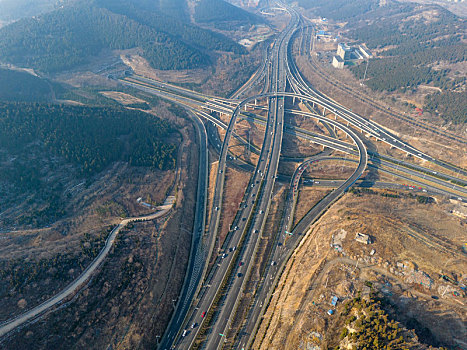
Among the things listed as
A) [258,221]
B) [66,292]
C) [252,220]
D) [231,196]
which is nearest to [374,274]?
[258,221]

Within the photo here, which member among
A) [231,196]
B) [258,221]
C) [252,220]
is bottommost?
[252,220]

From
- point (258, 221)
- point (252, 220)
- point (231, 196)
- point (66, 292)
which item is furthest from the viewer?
point (231, 196)

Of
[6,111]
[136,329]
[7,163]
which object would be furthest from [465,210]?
[6,111]

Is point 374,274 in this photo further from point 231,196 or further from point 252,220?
point 231,196

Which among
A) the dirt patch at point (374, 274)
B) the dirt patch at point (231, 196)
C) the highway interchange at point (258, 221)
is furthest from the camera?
the dirt patch at point (231, 196)

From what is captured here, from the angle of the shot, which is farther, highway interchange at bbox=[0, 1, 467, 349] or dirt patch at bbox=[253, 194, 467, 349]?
highway interchange at bbox=[0, 1, 467, 349]

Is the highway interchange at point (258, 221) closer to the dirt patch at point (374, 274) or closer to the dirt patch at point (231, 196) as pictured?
the dirt patch at point (231, 196)

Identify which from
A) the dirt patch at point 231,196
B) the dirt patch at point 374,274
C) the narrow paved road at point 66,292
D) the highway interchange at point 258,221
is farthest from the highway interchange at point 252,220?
the dirt patch at point 374,274

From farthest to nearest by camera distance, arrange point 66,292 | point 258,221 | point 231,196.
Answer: point 231,196 → point 258,221 → point 66,292

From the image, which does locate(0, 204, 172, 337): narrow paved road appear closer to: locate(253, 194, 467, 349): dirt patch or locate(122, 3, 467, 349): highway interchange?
locate(122, 3, 467, 349): highway interchange

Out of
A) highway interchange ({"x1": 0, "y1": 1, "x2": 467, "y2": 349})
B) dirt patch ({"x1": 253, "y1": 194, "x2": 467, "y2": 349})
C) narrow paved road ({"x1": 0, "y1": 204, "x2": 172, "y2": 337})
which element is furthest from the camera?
highway interchange ({"x1": 0, "y1": 1, "x2": 467, "y2": 349})

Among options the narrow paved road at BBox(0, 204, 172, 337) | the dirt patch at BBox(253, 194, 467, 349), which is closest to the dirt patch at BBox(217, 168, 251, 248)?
the dirt patch at BBox(253, 194, 467, 349)

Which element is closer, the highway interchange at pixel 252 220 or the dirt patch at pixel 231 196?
the highway interchange at pixel 252 220
